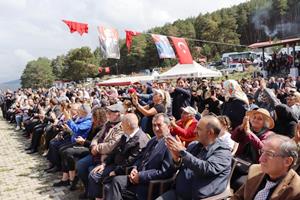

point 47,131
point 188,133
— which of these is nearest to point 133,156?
point 188,133

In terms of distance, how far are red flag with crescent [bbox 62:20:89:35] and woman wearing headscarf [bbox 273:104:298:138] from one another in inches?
406

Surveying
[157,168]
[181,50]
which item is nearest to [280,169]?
[157,168]

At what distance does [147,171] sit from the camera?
3.86 m

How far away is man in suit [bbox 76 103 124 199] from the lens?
16.4 ft

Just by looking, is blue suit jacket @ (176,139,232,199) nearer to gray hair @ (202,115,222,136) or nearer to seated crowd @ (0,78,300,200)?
seated crowd @ (0,78,300,200)

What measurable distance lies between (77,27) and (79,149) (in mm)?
8867

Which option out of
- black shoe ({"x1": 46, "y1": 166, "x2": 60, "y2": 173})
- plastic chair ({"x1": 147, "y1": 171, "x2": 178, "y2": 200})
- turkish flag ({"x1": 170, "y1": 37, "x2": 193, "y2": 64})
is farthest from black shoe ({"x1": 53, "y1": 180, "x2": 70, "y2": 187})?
turkish flag ({"x1": 170, "y1": 37, "x2": 193, "y2": 64})

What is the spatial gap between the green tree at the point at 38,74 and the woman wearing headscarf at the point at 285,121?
108 meters

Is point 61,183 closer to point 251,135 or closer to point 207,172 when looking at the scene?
point 251,135

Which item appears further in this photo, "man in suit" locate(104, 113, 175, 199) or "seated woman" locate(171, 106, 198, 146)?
"seated woman" locate(171, 106, 198, 146)

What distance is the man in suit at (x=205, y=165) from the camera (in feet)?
10.4

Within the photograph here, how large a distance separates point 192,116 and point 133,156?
1.22 meters

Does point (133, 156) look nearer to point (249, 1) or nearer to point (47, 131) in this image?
point (47, 131)

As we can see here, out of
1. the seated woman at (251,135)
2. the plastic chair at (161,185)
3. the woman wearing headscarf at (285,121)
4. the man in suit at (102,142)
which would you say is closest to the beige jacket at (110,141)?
the man in suit at (102,142)
